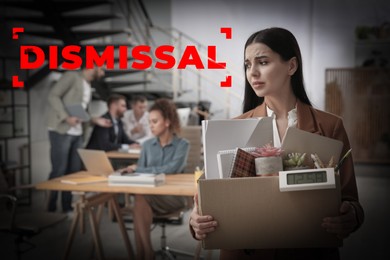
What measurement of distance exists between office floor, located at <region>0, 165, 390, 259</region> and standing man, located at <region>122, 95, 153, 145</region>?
3.16ft

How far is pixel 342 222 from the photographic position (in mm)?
1027

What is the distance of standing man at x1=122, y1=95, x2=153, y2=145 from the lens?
4.71 m

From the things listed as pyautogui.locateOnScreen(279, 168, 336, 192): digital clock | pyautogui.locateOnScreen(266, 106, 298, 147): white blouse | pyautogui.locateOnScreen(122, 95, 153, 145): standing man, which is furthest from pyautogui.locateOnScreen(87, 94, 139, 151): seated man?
pyautogui.locateOnScreen(279, 168, 336, 192): digital clock

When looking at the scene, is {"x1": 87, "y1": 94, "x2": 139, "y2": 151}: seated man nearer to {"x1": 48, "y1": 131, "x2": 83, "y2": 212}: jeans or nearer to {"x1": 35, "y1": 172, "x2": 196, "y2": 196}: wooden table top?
{"x1": 48, "y1": 131, "x2": 83, "y2": 212}: jeans

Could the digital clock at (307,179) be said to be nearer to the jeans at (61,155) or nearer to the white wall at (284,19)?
the white wall at (284,19)

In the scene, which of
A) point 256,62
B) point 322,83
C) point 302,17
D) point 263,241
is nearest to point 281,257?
point 263,241

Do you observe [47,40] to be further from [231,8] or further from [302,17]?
[302,17]

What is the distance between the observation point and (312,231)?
1049 millimetres

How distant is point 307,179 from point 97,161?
186 centimetres

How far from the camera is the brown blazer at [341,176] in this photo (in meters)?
1.16

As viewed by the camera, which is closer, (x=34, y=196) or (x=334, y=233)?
(x=334, y=233)

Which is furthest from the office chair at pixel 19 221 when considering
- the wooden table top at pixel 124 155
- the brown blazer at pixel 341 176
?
the brown blazer at pixel 341 176

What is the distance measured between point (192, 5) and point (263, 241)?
2.71 metres

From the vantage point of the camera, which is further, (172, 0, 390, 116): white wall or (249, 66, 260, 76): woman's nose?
(172, 0, 390, 116): white wall
